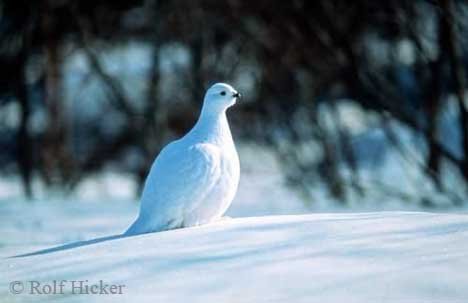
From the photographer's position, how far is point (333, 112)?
1253cm

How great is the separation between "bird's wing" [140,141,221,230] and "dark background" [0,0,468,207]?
5851 millimetres

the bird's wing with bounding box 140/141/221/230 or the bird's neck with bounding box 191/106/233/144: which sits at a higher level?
the bird's neck with bounding box 191/106/233/144

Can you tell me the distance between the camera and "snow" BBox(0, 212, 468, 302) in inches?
140

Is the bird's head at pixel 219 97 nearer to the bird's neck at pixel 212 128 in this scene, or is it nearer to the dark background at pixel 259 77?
the bird's neck at pixel 212 128

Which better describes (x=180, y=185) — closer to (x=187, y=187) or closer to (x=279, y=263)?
(x=187, y=187)

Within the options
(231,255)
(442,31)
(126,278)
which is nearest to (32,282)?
(126,278)

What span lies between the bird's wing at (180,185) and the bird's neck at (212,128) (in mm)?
233

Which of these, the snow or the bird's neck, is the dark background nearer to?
the bird's neck

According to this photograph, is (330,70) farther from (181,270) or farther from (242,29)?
(181,270)

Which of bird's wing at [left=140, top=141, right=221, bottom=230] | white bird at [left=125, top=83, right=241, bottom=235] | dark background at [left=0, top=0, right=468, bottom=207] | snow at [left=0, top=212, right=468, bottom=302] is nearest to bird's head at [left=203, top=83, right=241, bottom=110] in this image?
white bird at [left=125, top=83, right=241, bottom=235]

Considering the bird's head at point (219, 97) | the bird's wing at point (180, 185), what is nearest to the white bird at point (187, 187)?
the bird's wing at point (180, 185)

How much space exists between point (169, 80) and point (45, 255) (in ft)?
33.6

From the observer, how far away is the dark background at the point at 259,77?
11367 mm

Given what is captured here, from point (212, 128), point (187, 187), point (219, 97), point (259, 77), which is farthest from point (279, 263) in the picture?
point (259, 77)
